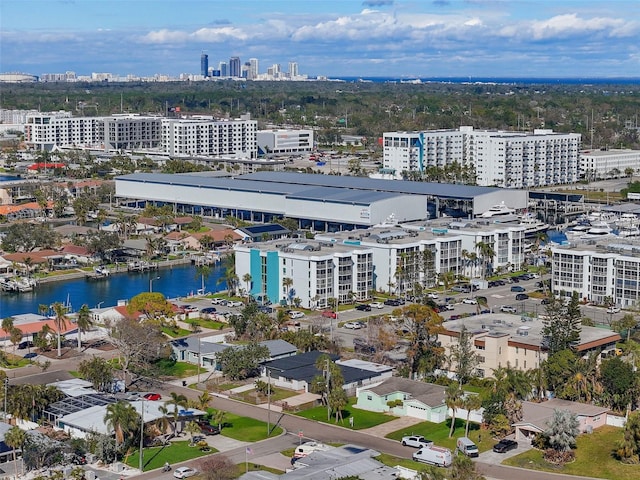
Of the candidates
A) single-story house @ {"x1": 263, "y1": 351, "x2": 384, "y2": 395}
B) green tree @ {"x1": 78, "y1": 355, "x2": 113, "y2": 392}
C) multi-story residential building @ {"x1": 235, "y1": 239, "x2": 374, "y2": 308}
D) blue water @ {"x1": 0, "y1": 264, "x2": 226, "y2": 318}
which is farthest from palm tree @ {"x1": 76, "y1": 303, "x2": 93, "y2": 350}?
multi-story residential building @ {"x1": 235, "y1": 239, "x2": 374, "y2": 308}

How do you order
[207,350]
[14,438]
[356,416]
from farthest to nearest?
[207,350] < [356,416] < [14,438]

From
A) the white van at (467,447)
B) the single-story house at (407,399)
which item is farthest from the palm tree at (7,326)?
the white van at (467,447)

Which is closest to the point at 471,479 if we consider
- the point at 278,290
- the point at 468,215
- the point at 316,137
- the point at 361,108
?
the point at 278,290

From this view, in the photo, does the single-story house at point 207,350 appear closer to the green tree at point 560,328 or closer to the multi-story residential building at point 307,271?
the multi-story residential building at point 307,271

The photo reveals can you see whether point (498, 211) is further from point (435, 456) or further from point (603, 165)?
point (435, 456)

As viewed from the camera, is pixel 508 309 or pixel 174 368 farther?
pixel 508 309

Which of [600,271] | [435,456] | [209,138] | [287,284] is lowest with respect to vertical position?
[435,456]

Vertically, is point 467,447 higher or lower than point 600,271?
lower

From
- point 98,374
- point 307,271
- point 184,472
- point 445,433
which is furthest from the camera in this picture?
point 307,271

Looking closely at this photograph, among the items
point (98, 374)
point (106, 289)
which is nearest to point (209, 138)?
point (106, 289)
